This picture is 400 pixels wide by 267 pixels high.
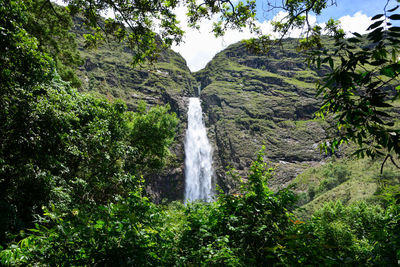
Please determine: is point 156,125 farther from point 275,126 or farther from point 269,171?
point 275,126

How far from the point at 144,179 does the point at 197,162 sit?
58891 mm


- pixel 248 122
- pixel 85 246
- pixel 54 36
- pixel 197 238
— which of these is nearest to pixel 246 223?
pixel 197 238

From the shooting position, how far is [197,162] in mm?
65062

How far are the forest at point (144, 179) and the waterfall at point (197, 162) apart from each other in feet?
165

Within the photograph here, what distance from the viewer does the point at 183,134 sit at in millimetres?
72625

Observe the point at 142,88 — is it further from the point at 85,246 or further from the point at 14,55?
the point at 85,246

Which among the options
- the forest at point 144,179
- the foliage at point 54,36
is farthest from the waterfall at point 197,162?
the forest at point 144,179

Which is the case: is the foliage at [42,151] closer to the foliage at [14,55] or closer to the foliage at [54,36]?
the foliage at [14,55]

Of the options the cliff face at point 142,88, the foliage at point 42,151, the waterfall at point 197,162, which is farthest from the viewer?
the cliff face at point 142,88

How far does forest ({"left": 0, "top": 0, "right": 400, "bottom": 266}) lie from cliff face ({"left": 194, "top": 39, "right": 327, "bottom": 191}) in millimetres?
57418

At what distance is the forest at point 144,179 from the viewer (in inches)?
73.7

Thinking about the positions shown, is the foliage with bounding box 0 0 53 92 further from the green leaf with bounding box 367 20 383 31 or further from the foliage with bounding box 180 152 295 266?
the green leaf with bounding box 367 20 383 31

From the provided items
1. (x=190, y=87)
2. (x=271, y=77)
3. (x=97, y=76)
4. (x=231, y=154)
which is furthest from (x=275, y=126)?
(x=97, y=76)

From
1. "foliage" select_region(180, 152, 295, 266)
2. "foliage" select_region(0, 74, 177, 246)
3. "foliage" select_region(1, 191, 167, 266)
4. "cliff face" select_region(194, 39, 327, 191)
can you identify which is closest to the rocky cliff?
"cliff face" select_region(194, 39, 327, 191)
